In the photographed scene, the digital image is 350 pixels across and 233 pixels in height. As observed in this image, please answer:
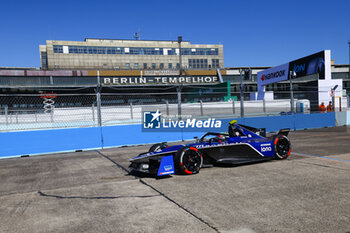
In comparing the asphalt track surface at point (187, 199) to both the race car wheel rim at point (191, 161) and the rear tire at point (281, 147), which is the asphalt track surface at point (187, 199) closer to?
the race car wheel rim at point (191, 161)

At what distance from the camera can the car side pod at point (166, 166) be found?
19.9 feet

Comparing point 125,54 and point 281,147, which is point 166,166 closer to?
point 281,147

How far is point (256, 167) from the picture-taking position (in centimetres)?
700

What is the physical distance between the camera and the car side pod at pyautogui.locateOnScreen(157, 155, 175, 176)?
608 cm

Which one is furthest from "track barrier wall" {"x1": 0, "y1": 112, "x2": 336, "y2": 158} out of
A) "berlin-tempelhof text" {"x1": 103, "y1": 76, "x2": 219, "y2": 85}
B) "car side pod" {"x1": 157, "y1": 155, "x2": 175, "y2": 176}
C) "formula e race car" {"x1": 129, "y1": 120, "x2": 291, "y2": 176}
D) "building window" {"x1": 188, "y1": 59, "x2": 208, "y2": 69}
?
"building window" {"x1": 188, "y1": 59, "x2": 208, "y2": 69}

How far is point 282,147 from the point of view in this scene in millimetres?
7949

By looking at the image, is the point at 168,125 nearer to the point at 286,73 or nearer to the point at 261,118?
the point at 261,118

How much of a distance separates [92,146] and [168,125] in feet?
11.3

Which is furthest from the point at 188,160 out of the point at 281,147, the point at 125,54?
the point at 125,54

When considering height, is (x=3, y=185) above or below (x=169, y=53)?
below

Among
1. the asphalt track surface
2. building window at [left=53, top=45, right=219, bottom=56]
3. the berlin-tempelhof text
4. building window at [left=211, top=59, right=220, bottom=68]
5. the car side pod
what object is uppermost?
building window at [left=53, top=45, right=219, bottom=56]

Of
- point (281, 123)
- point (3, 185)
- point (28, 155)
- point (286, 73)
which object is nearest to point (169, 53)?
point (286, 73)

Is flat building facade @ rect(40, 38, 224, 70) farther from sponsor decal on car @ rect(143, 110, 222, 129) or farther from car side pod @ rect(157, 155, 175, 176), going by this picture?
car side pod @ rect(157, 155, 175, 176)

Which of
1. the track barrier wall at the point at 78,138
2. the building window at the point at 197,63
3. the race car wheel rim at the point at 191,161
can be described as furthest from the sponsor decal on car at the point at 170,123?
the building window at the point at 197,63
